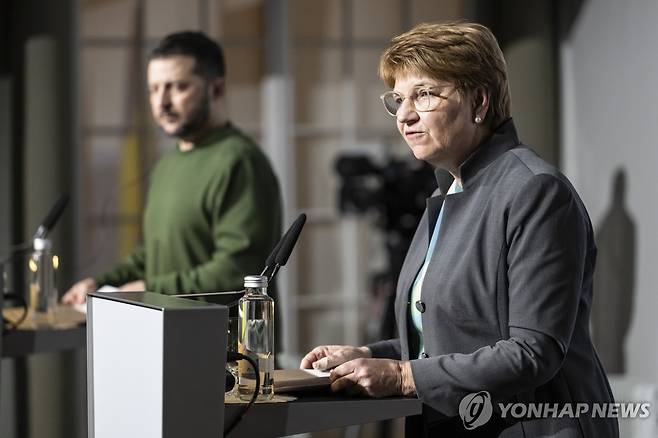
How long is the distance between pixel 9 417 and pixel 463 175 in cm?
282

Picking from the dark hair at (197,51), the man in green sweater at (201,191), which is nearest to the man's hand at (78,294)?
the man in green sweater at (201,191)

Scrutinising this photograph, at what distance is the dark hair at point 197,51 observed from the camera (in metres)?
2.94

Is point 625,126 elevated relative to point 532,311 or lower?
elevated

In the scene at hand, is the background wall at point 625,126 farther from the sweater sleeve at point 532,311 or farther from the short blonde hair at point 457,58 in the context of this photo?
the sweater sleeve at point 532,311

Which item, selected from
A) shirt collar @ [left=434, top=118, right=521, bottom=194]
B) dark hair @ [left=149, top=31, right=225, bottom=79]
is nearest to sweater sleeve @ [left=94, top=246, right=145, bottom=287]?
dark hair @ [left=149, top=31, right=225, bottom=79]

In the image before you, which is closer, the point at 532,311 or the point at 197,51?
the point at 532,311

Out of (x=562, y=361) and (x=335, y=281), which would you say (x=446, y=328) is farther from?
(x=335, y=281)

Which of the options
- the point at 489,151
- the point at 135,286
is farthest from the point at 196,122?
the point at 489,151

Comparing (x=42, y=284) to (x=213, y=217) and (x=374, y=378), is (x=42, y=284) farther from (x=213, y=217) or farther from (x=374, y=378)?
(x=374, y=378)

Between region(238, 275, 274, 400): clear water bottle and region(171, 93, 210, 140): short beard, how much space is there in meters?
1.38

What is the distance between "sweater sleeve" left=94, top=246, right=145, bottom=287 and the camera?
321cm

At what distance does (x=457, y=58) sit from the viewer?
1.71 m

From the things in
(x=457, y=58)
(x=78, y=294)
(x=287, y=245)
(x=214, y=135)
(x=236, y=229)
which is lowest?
(x=78, y=294)

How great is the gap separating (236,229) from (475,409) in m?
1.27
